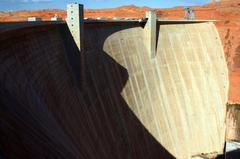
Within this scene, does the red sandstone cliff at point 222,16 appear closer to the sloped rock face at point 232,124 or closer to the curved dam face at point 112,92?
the sloped rock face at point 232,124

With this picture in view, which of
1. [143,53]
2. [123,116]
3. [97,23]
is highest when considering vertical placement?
[97,23]

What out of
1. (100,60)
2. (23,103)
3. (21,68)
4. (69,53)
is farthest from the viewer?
(100,60)

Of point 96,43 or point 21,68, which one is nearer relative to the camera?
point 21,68

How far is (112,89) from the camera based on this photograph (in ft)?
53.8

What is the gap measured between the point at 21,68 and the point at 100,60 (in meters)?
6.97

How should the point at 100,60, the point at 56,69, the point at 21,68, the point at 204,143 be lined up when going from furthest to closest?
the point at 204,143, the point at 100,60, the point at 56,69, the point at 21,68

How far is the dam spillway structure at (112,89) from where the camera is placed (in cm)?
790

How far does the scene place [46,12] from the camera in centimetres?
4428

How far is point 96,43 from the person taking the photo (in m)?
16.0

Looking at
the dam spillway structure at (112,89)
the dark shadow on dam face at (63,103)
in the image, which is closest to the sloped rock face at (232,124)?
the dam spillway structure at (112,89)

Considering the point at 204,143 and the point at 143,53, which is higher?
the point at 143,53

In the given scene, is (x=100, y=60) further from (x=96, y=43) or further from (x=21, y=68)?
(x=21, y=68)

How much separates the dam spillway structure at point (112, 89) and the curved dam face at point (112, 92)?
4 cm

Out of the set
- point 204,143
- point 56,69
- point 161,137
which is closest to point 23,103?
point 56,69
